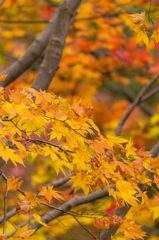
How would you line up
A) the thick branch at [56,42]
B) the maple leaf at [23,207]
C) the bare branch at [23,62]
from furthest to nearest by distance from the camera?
the bare branch at [23,62] → the thick branch at [56,42] → the maple leaf at [23,207]

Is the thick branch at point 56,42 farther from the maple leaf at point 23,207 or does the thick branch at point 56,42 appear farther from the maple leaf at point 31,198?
the maple leaf at point 23,207

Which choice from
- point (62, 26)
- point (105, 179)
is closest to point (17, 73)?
point (62, 26)

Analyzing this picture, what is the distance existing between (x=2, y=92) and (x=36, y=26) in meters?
5.00

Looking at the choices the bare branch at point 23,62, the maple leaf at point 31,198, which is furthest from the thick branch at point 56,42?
the maple leaf at point 31,198

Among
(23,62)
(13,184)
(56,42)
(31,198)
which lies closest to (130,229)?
(31,198)

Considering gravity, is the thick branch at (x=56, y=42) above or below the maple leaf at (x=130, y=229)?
above

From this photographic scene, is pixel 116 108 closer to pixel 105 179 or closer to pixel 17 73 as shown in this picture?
pixel 17 73

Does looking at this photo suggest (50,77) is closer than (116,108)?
Yes

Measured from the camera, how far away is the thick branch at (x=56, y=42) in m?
2.31

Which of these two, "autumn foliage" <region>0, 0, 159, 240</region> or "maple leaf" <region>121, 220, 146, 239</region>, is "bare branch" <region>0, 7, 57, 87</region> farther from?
"maple leaf" <region>121, 220, 146, 239</region>

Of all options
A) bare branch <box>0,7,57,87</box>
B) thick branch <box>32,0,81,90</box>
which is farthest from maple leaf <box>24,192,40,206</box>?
bare branch <box>0,7,57,87</box>

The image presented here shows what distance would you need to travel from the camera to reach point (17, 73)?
2537 mm

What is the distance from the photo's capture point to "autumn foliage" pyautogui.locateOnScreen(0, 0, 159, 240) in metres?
1.49

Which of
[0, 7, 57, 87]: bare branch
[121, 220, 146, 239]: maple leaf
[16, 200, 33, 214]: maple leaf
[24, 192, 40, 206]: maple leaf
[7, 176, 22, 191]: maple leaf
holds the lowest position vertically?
[121, 220, 146, 239]: maple leaf
